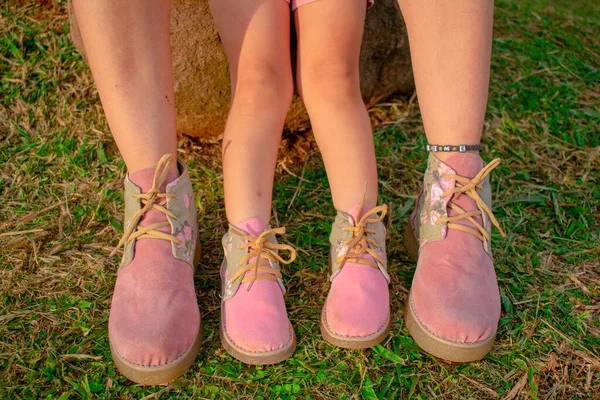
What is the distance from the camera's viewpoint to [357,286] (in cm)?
132

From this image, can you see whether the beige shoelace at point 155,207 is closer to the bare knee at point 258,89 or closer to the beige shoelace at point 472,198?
the bare knee at point 258,89

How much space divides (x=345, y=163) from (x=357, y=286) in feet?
1.08

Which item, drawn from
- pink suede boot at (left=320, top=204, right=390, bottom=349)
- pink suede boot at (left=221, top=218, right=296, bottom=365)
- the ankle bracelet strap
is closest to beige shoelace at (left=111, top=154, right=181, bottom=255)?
pink suede boot at (left=221, top=218, right=296, bottom=365)

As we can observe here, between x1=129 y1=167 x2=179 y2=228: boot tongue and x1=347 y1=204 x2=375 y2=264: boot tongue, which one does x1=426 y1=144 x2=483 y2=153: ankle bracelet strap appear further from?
x1=129 y1=167 x2=179 y2=228: boot tongue

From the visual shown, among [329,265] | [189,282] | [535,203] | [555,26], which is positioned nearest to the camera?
[189,282]

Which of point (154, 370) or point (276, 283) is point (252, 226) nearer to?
point (276, 283)

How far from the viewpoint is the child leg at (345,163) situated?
131 cm

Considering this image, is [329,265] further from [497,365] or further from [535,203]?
[535,203]

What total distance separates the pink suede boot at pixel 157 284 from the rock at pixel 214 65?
0.50 metres

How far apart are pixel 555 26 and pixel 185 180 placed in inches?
78.3

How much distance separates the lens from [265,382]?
126 centimetres

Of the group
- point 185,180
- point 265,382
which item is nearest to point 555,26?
point 185,180

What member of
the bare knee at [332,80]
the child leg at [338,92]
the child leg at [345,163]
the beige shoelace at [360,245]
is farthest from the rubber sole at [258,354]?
the bare knee at [332,80]

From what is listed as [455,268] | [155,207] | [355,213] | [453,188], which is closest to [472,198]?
[453,188]
